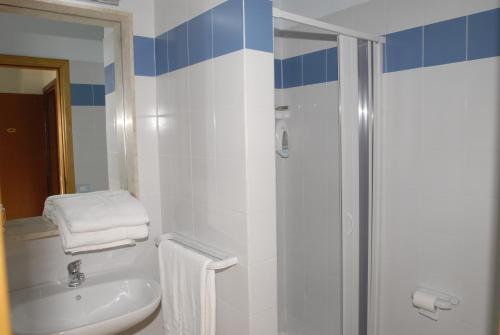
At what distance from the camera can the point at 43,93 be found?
1.76m

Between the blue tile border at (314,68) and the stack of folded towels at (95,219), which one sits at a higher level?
the blue tile border at (314,68)

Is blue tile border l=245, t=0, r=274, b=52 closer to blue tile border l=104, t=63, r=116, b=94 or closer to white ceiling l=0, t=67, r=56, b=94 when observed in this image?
blue tile border l=104, t=63, r=116, b=94

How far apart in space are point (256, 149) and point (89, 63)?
1.03 metres

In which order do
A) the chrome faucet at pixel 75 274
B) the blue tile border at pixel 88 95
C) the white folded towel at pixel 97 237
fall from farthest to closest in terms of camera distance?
the blue tile border at pixel 88 95
the chrome faucet at pixel 75 274
the white folded towel at pixel 97 237

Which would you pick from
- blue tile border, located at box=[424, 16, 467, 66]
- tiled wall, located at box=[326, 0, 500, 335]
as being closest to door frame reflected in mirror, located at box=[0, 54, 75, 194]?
tiled wall, located at box=[326, 0, 500, 335]

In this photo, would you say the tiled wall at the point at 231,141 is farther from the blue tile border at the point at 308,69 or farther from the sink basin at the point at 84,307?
the blue tile border at the point at 308,69

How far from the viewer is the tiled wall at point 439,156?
5.10 feet

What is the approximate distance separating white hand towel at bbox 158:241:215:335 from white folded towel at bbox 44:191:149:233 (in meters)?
0.21

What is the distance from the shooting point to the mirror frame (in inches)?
67.8

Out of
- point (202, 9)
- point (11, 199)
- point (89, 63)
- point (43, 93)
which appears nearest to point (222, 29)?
point (202, 9)

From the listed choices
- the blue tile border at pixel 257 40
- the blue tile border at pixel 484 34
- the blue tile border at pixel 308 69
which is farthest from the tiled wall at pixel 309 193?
the blue tile border at pixel 484 34

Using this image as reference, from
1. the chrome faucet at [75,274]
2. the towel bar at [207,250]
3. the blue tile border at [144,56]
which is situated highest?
the blue tile border at [144,56]

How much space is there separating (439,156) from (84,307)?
5.77 feet

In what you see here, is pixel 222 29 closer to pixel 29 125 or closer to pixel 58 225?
pixel 29 125
